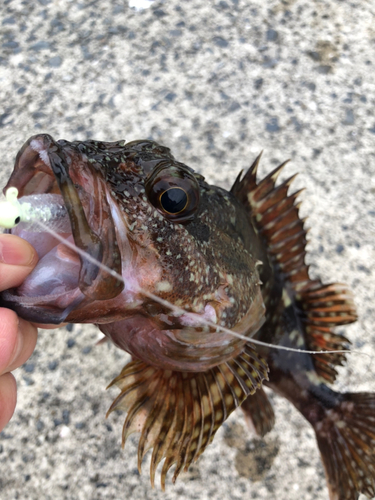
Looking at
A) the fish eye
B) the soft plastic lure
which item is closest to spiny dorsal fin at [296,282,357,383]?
the fish eye

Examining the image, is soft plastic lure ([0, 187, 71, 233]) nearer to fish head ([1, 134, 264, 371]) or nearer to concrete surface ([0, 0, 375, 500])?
fish head ([1, 134, 264, 371])

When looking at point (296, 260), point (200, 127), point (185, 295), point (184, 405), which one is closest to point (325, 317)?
point (296, 260)

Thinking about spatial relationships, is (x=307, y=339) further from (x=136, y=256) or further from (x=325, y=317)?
(x=136, y=256)

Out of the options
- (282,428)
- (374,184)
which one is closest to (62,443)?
(282,428)

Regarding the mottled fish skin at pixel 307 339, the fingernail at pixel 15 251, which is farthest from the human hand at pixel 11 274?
the mottled fish skin at pixel 307 339

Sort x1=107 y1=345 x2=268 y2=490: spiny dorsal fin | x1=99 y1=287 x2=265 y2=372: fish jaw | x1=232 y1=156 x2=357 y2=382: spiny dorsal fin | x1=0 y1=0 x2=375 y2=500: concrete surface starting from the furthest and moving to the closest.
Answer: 1. x1=0 y1=0 x2=375 y2=500: concrete surface
2. x1=232 y1=156 x2=357 y2=382: spiny dorsal fin
3. x1=107 y1=345 x2=268 y2=490: spiny dorsal fin
4. x1=99 y1=287 x2=265 y2=372: fish jaw

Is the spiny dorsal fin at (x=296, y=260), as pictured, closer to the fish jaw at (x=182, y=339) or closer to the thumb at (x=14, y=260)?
the fish jaw at (x=182, y=339)
